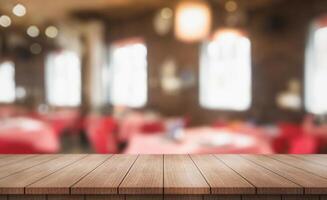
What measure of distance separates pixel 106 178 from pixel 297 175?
2.29 ft

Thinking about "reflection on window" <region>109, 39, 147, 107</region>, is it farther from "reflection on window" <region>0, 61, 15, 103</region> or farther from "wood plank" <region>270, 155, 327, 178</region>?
"wood plank" <region>270, 155, 327, 178</region>

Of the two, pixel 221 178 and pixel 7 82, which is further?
pixel 7 82

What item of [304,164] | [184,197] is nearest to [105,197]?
[184,197]

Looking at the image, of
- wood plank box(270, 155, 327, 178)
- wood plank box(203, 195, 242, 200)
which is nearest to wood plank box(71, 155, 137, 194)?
wood plank box(203, 195, 242, 200)

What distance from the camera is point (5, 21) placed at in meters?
5.10

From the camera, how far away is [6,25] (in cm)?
532

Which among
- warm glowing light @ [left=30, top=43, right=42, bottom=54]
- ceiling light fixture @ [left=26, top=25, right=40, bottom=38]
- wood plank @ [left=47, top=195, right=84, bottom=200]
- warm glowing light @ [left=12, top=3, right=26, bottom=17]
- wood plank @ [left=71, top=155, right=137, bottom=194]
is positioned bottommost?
wood plank @ [left=47, top=195, right=84, bottom=200]

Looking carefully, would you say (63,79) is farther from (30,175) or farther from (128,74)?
(30,175)

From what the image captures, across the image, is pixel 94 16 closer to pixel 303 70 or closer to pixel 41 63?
pixel 41 63

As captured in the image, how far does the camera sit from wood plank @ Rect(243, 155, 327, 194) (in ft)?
3.53

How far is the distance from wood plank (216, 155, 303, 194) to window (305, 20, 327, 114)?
3.42 m

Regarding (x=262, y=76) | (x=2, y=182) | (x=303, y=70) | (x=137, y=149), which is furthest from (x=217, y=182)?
(x=262, y=76)

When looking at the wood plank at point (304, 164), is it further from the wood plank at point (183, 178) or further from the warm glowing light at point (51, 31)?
the warm glowing light at point (51, 31)

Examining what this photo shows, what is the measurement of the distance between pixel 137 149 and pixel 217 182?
80.9 inches
